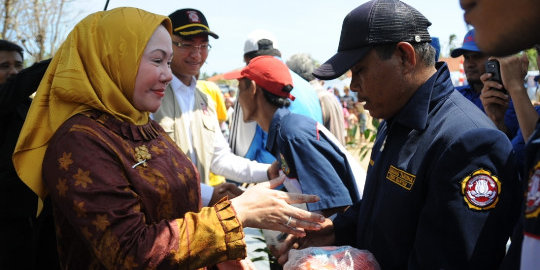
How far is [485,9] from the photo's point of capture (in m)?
1.07

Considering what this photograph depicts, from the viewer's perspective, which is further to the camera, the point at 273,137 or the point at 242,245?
the point at 273,137

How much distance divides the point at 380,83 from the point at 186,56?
2.10m

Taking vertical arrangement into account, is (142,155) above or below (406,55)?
below

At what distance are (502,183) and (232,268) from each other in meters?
1.24

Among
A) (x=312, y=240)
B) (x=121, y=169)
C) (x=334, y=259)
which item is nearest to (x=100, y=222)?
(x=121, y=169)

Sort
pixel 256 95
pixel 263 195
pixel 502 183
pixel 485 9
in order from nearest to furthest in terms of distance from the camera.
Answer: pixel 485 9
pixel 502 183
pixel 263 195
pixel 256 95

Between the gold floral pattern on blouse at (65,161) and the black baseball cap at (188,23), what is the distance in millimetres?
2154

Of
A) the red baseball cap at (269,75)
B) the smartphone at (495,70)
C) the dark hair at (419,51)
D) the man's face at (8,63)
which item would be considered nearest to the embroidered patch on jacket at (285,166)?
the red baseball cap at (269,75)

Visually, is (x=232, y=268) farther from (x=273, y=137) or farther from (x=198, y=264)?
(x=273, y=137)

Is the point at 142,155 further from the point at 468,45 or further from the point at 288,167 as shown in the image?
the point at 468,45

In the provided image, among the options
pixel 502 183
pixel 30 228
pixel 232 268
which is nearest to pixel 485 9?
pixel 502 183

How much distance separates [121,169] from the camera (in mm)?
1722

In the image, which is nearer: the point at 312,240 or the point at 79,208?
the point at 79,208

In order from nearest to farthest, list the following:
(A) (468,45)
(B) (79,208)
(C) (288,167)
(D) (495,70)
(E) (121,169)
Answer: (B) (79,208)
(E) (121,169)
(C) (288,167)
(D) (495,70)
(A) (468,45)
